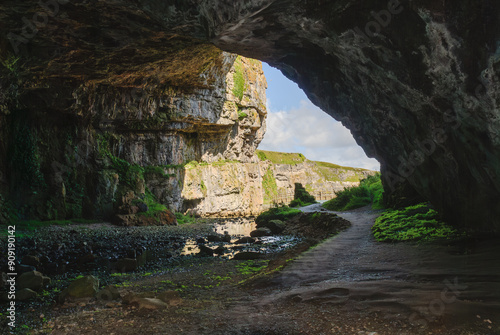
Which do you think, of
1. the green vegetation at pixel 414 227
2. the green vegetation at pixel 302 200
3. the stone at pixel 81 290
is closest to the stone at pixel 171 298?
the stone at pixel 81 290

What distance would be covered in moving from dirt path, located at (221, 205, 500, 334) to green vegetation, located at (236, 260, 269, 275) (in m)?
1.07

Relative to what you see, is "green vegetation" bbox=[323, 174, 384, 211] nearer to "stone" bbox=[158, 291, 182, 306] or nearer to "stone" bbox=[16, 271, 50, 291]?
"stone" bbox=[158, 291, 182, 306]

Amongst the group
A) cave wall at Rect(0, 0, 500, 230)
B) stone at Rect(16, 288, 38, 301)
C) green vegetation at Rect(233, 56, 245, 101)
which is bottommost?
stone at Rect(16, 288, 38, 301)

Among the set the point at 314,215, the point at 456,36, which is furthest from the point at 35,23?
the point at 314,215

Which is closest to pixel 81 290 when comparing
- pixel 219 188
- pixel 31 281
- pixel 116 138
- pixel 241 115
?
pixel 31 281

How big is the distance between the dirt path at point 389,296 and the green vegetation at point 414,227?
49.0 inches

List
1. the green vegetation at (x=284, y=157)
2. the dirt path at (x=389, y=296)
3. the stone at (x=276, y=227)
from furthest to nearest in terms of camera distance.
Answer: the green vegetation at (x=284, y=157)
the stone at (x=276, y=227)
the dirt path at (x=389, y=296)

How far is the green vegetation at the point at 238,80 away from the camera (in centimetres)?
3950

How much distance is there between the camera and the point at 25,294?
568cm

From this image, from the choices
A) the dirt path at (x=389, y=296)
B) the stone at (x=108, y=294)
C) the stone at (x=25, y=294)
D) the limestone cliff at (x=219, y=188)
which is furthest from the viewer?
the limestone cliff at (x=219, y=188)

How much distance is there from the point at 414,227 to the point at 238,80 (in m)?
34.3

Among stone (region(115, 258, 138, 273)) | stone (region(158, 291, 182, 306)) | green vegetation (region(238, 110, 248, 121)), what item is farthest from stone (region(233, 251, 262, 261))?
green vegetation (region(238, 110, 248, 121))

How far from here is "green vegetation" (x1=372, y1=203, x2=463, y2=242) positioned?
8.12m

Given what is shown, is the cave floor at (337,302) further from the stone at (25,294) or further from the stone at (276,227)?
the stone at (276,227)
